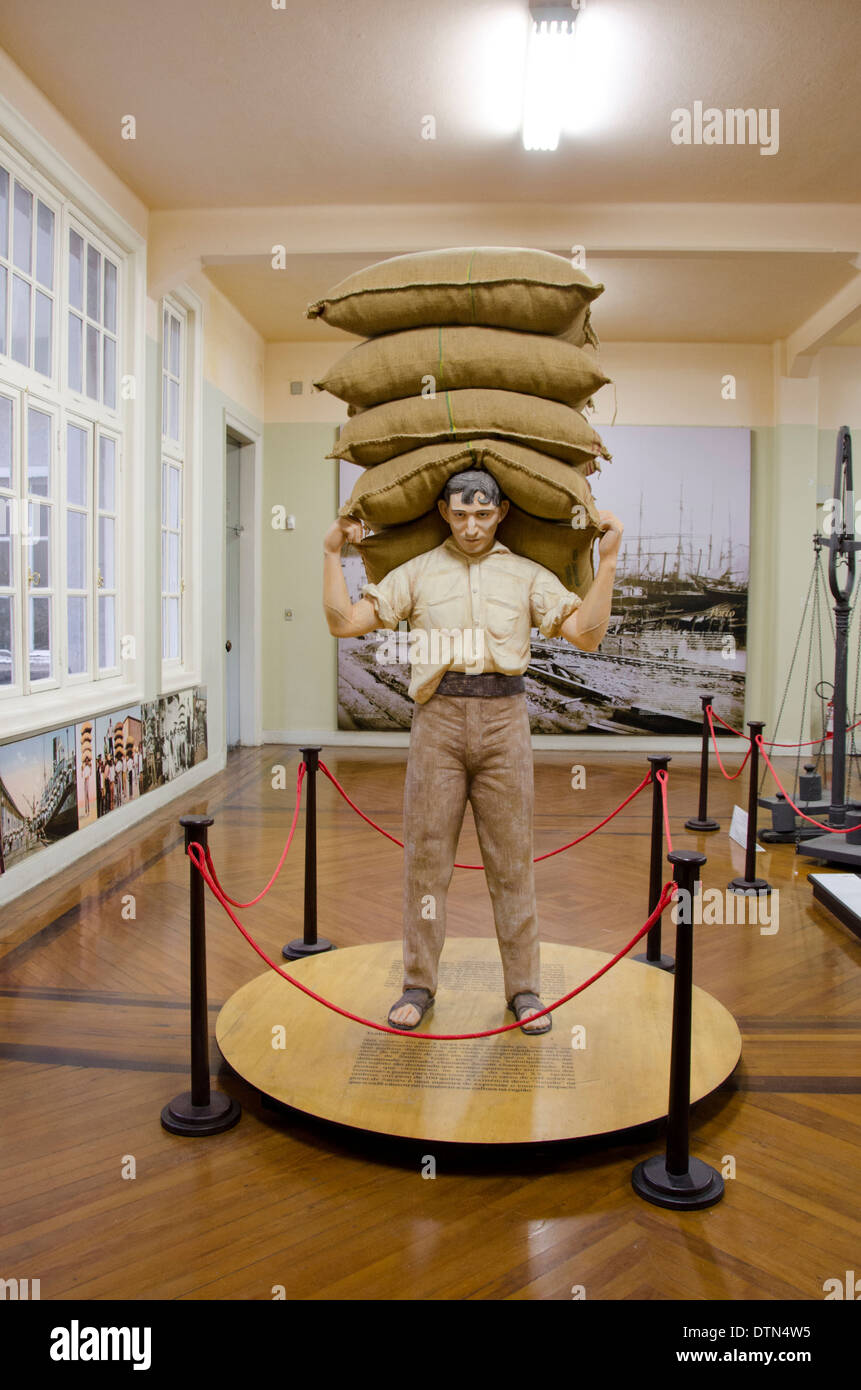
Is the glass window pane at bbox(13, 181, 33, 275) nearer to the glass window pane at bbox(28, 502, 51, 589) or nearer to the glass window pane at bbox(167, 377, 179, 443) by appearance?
the glass window pane at bbox(28, 502, 51, 589)

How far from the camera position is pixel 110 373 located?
635 centimetres

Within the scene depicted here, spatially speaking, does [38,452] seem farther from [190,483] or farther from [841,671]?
[841,671]

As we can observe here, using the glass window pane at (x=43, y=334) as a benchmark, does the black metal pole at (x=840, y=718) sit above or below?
below

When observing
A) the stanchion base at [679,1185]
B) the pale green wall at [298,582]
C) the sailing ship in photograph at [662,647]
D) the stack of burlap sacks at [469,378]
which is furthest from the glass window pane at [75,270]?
the sailing ship in photograph at [662,647]

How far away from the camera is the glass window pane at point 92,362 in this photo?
5.99 m

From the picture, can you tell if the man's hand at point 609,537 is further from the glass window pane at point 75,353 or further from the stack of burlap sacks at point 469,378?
the glass window pane at point 75,353

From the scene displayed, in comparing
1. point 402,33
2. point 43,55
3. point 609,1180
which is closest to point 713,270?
point 402,33

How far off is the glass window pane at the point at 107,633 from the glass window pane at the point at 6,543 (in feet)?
4.22

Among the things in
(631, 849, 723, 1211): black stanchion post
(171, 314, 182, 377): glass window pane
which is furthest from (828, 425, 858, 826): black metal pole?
(171, 314, 182, 377): glass window pane

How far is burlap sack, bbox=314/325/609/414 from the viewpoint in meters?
3.20

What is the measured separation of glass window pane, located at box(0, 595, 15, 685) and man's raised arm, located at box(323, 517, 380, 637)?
7.95 ft

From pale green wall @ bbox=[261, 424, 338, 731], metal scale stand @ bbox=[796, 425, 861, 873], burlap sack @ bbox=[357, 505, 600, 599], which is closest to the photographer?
burlap sack @ bbox=[357, 505, 600, 599]

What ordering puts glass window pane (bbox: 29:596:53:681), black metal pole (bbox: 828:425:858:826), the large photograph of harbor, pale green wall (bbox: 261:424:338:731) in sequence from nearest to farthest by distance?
1. glass window pane (bbox: 29:596:53:681)
2. black metal pole (bbox: 828:425:858:826)
3. pale green wall (bbox: 261:424:338:731)
4. the large photograph of harbor

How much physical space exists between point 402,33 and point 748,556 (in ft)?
22.1
